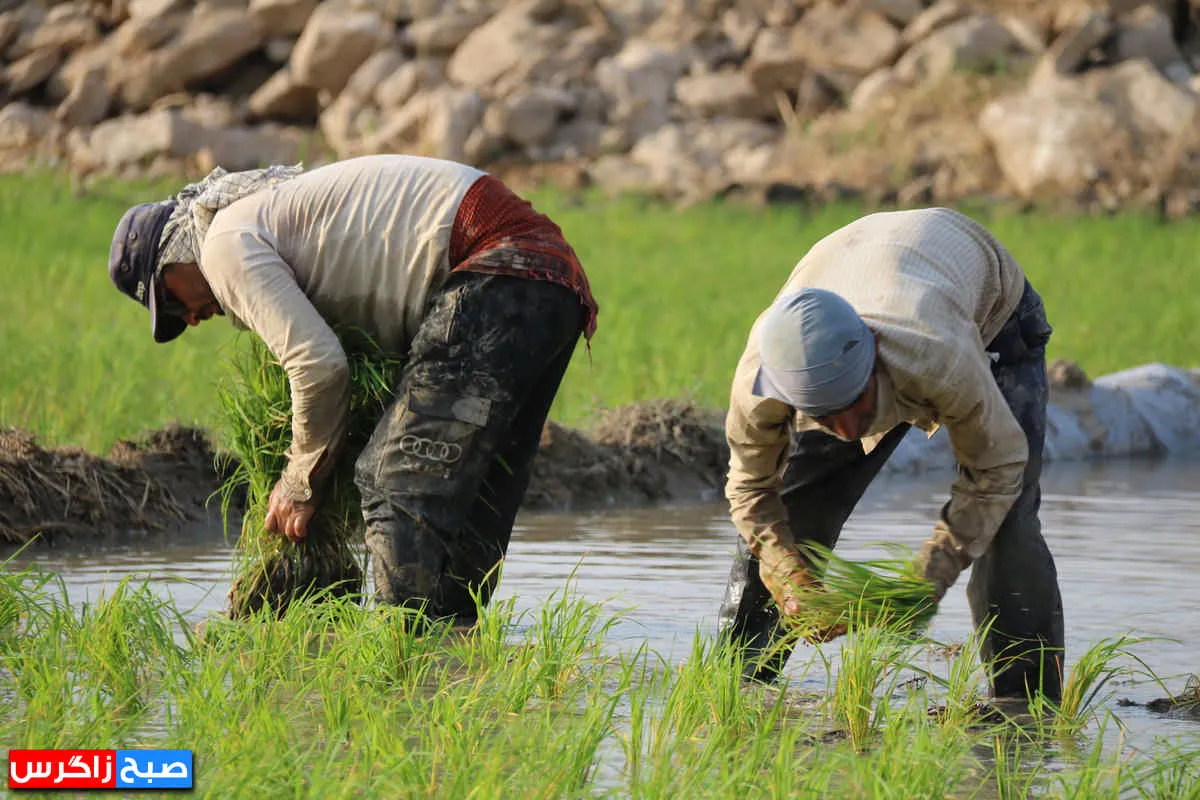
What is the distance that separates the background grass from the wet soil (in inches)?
13.2

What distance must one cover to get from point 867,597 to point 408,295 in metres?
1.38

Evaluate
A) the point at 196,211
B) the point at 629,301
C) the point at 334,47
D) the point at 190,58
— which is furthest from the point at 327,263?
the point at 190,58

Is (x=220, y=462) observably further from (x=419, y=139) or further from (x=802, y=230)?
(x=419, y=139)

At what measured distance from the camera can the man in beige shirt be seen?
12.2ft

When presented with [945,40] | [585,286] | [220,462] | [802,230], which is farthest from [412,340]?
[945,40]

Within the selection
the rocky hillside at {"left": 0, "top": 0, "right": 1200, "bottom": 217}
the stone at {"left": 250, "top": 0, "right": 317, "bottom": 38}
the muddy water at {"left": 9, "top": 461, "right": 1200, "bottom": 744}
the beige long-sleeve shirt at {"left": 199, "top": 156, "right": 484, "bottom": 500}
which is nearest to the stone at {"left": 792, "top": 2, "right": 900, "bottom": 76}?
the rocky hillside at {"left": 0, "top": 0, "right": 1200, "bottom": 217}

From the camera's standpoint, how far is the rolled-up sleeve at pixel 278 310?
173 inches

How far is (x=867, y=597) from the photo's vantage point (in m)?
4.07

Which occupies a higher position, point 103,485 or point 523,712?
point 523,712

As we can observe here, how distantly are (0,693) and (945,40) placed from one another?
17694 millimetres

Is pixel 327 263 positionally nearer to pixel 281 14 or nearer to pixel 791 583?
pixel 791 583

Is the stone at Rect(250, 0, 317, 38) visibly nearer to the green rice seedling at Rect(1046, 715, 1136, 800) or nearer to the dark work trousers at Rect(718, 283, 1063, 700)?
the dark work trousers at Rect(718, 283, 1063, 700)

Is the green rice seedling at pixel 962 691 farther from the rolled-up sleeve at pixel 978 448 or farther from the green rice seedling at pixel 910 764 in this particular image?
the rolled-up sleeve at pixel 978 448

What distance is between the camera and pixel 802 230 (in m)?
15.0
